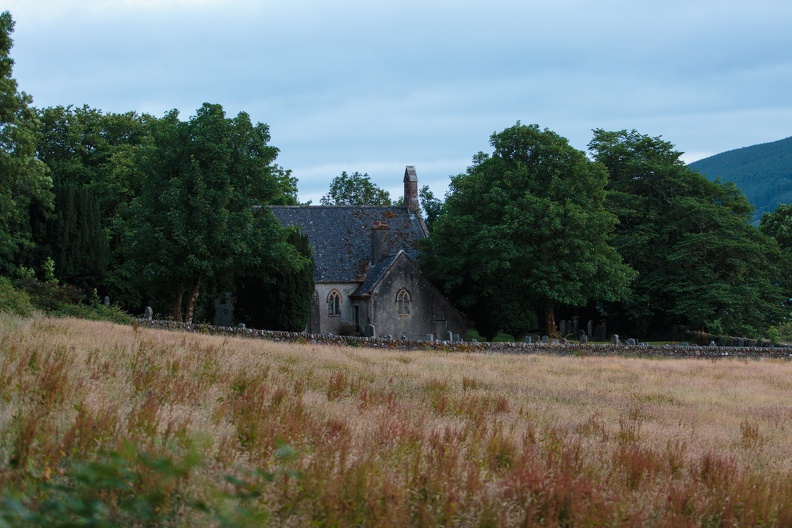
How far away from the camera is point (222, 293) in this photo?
4478 cm

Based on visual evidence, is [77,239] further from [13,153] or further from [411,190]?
[411,190]

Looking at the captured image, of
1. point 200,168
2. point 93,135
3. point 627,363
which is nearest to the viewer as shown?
point 627,363

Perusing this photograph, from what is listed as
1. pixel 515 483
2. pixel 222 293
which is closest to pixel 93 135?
pixel 222 293

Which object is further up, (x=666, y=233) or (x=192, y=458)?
(x=666, y=233)

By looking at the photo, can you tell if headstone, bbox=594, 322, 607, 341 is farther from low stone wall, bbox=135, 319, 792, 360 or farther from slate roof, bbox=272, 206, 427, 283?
low stone wall, bbox=135, 319, 792, 360

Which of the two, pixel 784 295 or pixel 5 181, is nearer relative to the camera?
pixel 5 181

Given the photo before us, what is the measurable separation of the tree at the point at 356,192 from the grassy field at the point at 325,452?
6394 centimetres

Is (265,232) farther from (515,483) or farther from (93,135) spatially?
(515,483)

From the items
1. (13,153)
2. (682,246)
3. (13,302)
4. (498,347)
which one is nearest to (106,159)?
(13,153)

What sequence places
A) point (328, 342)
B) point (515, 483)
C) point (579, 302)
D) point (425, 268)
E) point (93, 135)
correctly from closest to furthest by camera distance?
1. point (515, 483)
2. point (328, 342)
3. point (579, 302)
4. point (425, 268)
5. point (93, 135)

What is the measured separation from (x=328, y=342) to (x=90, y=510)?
87.2 feet

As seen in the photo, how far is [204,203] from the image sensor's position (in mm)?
37219

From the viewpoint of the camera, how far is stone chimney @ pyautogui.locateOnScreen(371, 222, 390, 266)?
51.0 metres

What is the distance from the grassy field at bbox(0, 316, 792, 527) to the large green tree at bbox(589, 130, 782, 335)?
33596 millimetres
